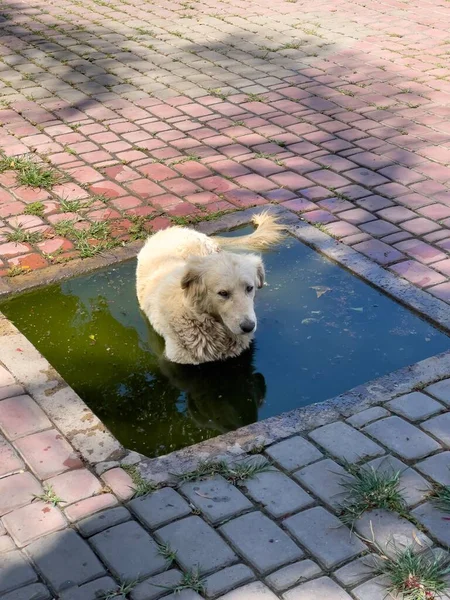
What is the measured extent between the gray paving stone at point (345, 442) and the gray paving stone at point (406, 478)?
6 centimetres

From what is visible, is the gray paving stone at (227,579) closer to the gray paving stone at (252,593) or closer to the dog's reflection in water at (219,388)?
the gray paving stone at (252,593)

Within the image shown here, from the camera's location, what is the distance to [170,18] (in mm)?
10242

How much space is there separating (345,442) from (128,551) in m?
1.14

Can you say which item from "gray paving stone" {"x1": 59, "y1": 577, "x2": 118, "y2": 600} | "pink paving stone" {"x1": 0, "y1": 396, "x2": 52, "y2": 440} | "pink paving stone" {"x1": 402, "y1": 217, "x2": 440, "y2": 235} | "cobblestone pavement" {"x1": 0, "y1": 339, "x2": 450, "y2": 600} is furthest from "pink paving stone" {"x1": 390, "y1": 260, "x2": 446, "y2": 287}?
Result: "gray paving stone" {"x1": 59, "y1": 577, "x2": 118, "y2": 600}

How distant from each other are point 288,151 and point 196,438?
137 inches

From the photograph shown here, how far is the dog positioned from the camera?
167 inches

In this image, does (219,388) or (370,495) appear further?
(219,388)

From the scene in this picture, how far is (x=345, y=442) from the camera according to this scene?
145 inches

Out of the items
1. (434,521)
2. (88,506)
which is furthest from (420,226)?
(88,506)

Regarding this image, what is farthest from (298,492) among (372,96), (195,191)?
(372,96)

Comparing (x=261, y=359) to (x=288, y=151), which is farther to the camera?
(x=288, y=151)

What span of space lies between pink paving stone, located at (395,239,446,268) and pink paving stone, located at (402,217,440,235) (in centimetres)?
15

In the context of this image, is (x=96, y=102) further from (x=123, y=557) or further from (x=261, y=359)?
(x=123, y=557)

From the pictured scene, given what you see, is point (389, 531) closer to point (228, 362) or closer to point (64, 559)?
point (64, 559)
